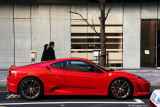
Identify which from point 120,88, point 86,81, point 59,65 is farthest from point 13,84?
point 120,88

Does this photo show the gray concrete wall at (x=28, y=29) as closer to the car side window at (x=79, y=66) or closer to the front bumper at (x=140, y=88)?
the car side window at (x=79, y=66)

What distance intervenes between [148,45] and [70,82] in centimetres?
1023

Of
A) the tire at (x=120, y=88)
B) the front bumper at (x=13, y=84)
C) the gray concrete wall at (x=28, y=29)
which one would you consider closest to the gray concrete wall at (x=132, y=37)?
the gray concrete wall at (x=28, y=29)

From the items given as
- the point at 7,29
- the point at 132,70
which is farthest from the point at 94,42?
the point at 7,29

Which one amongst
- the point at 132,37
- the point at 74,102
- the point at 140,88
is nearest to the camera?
the point at 74,102

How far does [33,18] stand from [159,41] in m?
8.27

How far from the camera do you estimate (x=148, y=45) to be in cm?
1580

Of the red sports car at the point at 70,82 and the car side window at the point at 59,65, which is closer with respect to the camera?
the red sports car at the point at 70,82

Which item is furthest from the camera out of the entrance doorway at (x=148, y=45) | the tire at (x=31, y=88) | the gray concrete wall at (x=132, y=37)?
the entrance doorway at (x=148, y=45)

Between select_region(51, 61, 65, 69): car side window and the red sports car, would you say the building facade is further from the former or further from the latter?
the red sports car

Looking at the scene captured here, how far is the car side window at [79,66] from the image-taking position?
23.1 feet

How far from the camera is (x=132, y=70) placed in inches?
585

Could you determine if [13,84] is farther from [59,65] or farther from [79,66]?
[79,66]

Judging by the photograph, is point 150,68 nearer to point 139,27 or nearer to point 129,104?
point 139,27
